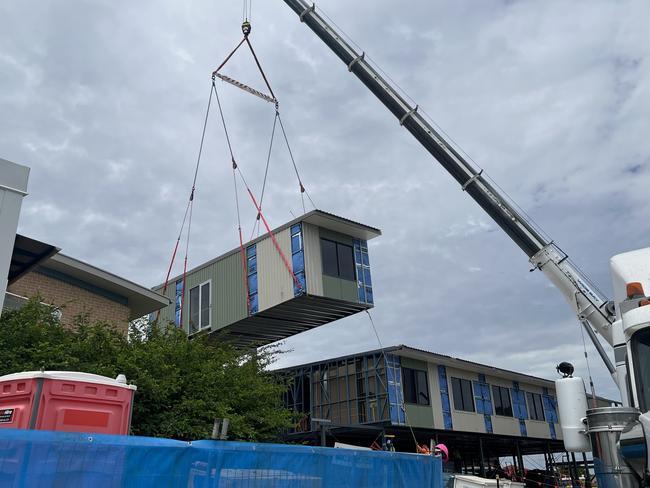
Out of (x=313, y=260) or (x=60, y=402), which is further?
(x=313, y=260)

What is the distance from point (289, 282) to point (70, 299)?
686 centimetres

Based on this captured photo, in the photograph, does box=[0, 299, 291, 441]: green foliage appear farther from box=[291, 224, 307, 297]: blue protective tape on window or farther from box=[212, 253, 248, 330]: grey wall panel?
box=[212, 253, 248, 330]: grey wall panel

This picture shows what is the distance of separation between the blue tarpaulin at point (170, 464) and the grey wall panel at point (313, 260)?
38.5 feet

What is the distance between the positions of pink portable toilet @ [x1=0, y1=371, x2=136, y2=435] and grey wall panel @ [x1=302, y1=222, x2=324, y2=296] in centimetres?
1281

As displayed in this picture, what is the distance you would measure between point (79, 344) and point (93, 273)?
219 inches

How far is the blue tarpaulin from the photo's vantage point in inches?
209

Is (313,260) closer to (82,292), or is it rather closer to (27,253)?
(82,292)

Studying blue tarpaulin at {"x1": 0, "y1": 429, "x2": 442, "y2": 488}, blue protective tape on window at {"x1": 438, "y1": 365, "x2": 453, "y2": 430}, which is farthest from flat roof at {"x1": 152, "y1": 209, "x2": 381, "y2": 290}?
blue tarpaulin at {"x1": 0, "y1": 429, "x2": 442, "y2": 488}

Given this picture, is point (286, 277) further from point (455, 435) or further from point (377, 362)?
point (455, 435)

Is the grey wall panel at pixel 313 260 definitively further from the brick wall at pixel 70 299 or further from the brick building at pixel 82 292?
the brick wall at pixel 70 299

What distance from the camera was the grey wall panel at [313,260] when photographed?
20500 millimetres

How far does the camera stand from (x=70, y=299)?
17.5 metres

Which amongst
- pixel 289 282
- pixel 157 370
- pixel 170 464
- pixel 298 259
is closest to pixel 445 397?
pixel 289 282

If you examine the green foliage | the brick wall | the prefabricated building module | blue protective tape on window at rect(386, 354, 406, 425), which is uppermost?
the prefabricated building module
